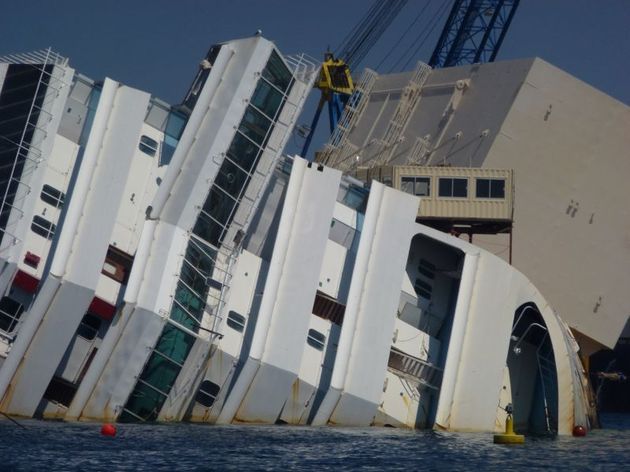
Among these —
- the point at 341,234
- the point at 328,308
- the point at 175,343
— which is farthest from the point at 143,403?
the point at 341,234

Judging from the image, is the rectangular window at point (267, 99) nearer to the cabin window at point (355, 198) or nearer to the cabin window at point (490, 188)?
the cabin window at point (355, 198)

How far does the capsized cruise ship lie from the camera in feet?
108

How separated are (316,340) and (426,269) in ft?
15.9

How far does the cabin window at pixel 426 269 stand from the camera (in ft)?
130

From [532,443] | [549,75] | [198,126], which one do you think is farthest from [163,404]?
[549,75]

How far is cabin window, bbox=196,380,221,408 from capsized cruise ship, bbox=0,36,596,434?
0.06m

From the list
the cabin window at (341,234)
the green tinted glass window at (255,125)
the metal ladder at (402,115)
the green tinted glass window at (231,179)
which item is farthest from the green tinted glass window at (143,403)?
the metal ladder at (402,115)

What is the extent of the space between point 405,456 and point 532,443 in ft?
25.8

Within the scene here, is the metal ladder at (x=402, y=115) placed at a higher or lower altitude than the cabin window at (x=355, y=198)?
higher

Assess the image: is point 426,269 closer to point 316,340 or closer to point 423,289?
point 423,289

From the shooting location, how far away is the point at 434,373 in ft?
128

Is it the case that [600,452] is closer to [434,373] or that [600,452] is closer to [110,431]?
[434,373]

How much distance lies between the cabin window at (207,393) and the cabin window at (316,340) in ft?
10.5

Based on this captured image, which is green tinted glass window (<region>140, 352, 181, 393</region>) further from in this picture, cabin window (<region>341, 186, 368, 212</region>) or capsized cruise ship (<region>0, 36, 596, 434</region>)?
cabin window (<region>341, 186, 368, 212</region>)
